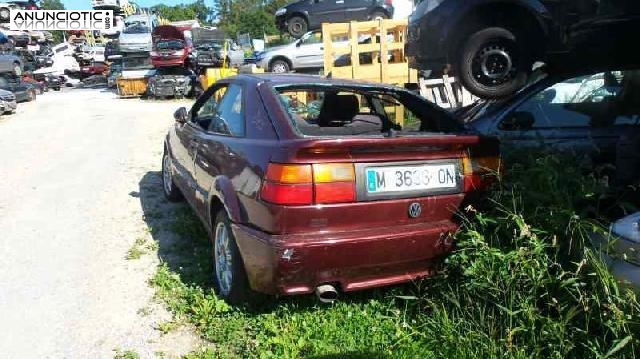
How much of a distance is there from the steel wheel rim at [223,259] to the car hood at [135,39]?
21.6 meters

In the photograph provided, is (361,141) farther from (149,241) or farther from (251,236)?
(149,241)

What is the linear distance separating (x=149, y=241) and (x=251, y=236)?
2.24 m

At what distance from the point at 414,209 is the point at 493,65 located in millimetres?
2761

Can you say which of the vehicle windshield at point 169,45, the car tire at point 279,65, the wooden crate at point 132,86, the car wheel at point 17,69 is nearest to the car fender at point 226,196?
the car tire at point 279,65

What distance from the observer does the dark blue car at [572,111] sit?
4613 millimetres

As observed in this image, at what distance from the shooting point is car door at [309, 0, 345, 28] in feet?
63.1

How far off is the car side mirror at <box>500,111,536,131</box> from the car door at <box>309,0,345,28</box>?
15223mm

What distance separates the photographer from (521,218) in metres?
3.01

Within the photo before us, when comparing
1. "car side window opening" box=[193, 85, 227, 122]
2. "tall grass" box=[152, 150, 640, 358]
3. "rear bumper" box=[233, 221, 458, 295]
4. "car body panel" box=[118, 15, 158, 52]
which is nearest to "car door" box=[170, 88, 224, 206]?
"car side window opening" box=[193, 85, 227, 122]

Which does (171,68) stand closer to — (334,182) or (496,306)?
(334,182)

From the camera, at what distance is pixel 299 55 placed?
1850cm

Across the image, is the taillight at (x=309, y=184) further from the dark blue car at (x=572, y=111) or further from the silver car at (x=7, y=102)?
the silver car at (x=7, y=102)

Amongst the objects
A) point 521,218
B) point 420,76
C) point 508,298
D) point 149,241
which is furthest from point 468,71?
point 420,76

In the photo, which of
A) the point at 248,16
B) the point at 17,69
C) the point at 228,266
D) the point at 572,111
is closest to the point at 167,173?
the point at 228,266
